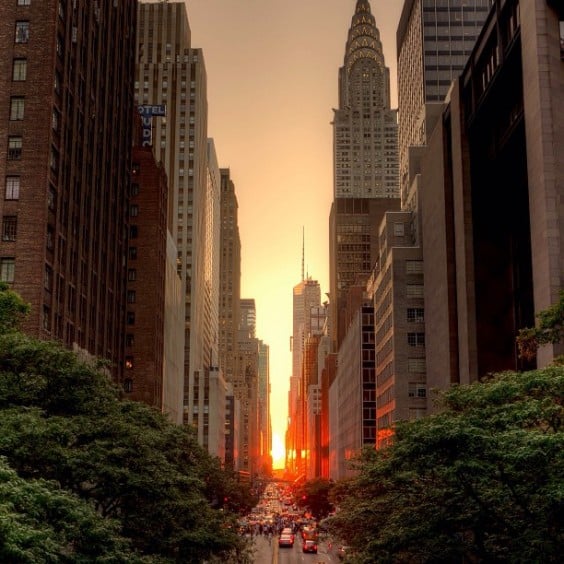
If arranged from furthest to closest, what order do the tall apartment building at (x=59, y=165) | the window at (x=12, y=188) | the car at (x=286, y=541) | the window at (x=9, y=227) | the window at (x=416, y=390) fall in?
the car at (x=286, y=541), the window at (x=416, y=390), the window at (x=12, y=188), the tall apartment building at (x=59, y=165), the window at (x=9, y=227)

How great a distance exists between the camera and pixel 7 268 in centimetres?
6512

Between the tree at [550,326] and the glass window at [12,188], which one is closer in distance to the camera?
the tree at [550,326]

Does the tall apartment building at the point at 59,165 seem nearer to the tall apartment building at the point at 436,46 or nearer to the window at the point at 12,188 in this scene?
the window at the point at 12,188

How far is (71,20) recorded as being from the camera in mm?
73750

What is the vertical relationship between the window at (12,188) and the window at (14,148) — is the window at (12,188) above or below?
below

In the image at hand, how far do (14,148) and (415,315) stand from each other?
52589 mm

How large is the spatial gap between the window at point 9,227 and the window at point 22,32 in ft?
46.7

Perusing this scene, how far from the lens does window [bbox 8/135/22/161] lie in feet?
220

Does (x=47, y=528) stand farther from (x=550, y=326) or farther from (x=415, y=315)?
(x=415, y=315)

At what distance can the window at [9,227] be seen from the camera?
65.6 metres

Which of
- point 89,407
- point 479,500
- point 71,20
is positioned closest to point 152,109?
point 71,20

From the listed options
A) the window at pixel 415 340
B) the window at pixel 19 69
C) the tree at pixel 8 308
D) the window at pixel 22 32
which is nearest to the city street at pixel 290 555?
the window at pixel 415 340

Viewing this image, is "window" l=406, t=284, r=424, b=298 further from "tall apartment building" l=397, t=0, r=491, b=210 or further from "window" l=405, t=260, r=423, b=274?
"tall apartment building" l=397, t=0, r=491, b=210

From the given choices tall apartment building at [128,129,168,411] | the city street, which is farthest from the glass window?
tall apartment building at [128,129,168,411]
